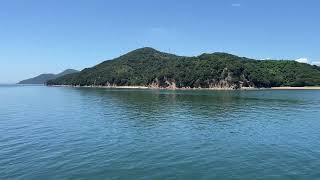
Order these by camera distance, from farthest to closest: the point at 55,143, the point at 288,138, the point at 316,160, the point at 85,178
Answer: the point at 288,138 < the point at 55,143 < the point at 316,160 < the point at 85,178

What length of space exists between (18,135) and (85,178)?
26892 millimetres

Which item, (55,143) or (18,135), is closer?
(55,143)

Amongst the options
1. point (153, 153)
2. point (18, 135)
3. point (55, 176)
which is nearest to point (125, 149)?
point (153, 153)

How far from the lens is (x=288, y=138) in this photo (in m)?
50.5

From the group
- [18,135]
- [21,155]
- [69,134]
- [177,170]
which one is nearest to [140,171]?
[177,170]

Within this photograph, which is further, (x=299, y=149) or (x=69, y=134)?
(x=69, y=134)

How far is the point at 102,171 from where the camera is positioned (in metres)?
33.3

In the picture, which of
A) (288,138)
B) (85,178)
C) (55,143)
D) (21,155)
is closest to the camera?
(85,178)

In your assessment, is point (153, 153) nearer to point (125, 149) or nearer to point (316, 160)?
point (125, 149)

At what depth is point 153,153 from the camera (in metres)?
40.9

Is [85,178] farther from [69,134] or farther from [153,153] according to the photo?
[69,134]

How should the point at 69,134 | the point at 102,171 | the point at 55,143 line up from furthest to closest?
the point at 69,134 < the point at 55,143 < the point at 102,171

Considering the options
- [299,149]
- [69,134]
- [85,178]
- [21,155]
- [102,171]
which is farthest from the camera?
[69,134]

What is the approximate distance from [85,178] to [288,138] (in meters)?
31.7
